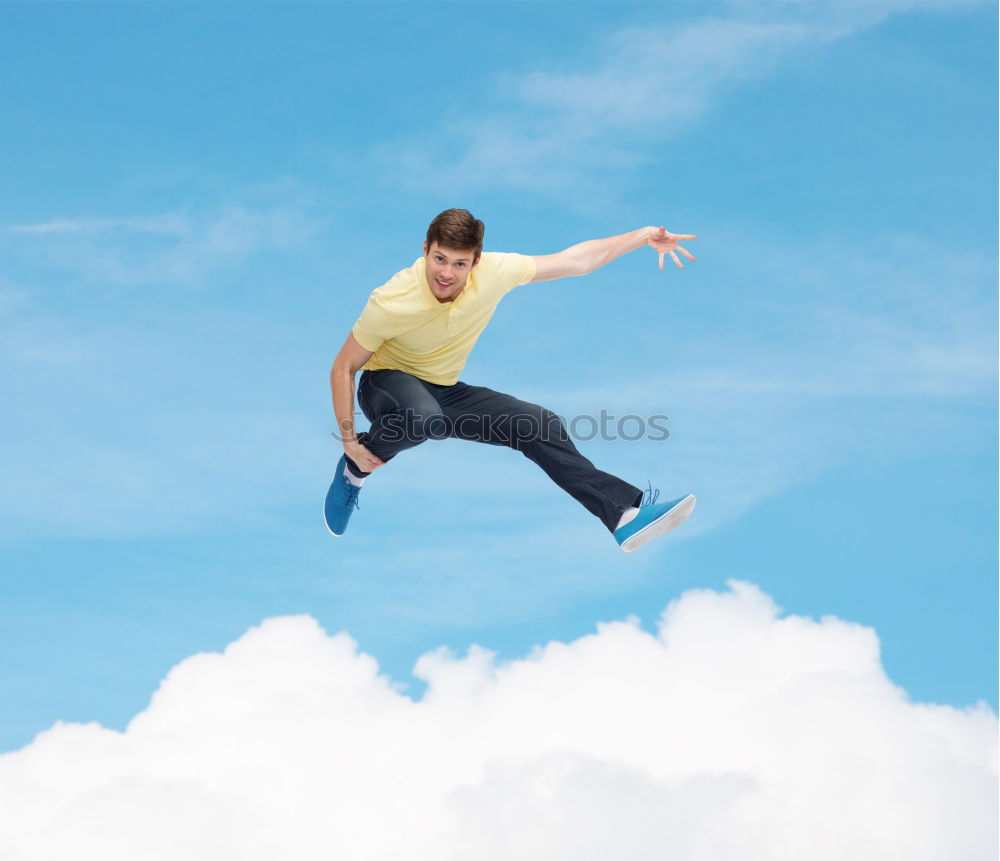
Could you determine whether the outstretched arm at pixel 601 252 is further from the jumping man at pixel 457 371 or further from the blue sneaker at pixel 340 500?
the blue sneaker at pixel 340 500

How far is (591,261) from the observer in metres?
8.72

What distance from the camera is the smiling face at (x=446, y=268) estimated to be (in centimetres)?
782

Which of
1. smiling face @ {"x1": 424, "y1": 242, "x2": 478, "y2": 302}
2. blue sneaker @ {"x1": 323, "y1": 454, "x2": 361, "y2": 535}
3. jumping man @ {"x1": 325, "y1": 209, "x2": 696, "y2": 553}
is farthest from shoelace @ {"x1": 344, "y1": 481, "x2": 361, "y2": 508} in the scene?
smiling face @ {"x1": 424, "y1": 242, "x2": 478, "y2": 302}

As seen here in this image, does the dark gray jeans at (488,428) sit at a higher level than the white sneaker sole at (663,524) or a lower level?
higher

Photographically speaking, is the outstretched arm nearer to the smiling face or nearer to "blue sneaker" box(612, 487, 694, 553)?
the smiling face

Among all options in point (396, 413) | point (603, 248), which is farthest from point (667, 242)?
point (396, 413)

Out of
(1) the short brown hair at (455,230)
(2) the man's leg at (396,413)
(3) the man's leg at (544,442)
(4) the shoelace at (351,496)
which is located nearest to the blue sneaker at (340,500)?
(4) the shoelace at (351,496)

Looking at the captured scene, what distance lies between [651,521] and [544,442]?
0.96 m

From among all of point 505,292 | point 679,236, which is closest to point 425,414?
point 505,292

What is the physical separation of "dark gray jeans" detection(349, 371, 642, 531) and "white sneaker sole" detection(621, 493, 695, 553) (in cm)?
18

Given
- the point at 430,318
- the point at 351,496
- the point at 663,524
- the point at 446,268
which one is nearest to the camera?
the point at 446,268

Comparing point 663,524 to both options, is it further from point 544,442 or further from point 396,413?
point 396,413

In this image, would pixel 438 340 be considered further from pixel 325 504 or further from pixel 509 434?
pixel 325 504

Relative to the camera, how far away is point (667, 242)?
8.77 meters
